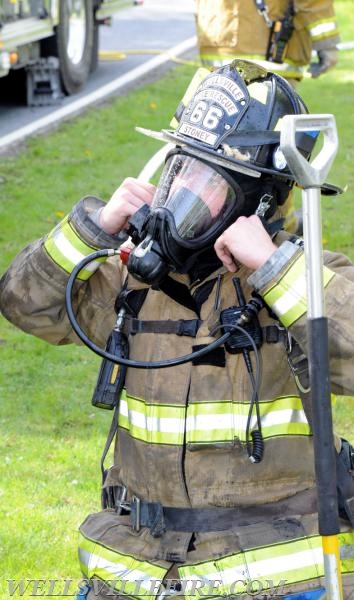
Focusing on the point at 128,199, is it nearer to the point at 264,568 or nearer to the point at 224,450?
the point at 224,450

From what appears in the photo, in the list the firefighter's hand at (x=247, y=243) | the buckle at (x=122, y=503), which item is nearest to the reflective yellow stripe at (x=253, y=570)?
the buckle at (x=122, y=503)

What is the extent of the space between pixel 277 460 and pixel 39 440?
7.90 ft

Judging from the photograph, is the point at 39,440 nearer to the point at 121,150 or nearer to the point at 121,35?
the point at 121,150

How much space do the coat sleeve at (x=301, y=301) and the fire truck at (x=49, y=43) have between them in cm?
764

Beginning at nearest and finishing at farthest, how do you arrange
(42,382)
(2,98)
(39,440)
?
1. (39,440)
2. (42,382)
3. (2,98)

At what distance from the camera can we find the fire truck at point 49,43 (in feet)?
34.2

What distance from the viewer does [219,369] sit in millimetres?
2955

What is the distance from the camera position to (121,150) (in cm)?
1002

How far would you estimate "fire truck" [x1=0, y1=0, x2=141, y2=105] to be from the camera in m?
10.4

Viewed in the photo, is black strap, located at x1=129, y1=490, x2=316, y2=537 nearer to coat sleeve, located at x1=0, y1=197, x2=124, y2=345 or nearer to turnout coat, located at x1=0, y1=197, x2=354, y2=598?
turnout coat, located at x1=0, y1=197, x2=354, y2=598

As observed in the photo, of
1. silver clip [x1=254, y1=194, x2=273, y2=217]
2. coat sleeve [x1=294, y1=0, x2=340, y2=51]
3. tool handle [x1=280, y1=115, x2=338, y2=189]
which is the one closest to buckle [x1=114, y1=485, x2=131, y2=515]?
silver clip [x1=254, y1=194, x2=273, y2=217]

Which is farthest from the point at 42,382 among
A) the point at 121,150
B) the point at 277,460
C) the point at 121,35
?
the point at 121,35

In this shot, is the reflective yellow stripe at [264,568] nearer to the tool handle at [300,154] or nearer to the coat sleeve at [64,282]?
the coat sleeve at [64,282]

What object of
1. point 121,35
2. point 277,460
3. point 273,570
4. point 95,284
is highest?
point 95,284
